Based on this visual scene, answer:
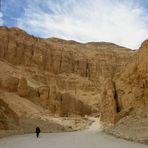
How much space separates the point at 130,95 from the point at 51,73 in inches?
3686

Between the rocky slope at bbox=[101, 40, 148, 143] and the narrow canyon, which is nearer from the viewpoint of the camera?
the rocky slope at bbox=[101, 40, 148, 143]

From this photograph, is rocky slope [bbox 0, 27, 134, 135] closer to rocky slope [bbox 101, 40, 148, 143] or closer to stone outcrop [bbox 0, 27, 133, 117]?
stone outcrop [bbox 0, 27, 133, 117]

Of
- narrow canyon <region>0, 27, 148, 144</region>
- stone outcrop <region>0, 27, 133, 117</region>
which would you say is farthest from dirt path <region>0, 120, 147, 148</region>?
stone outcrop <region>0, 27, 133, 117</region>

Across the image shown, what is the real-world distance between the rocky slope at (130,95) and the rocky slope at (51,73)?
15.2m

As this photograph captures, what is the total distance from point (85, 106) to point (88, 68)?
188ft

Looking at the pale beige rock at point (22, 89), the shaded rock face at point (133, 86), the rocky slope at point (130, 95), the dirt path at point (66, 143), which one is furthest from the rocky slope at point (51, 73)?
the dirt path at point (66, 143)

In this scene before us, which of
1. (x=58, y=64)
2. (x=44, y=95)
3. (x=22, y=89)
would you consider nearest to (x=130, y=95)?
(x=22, y=89)

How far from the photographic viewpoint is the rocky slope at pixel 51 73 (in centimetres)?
8962

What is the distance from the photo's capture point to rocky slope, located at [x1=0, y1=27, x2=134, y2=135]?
89625 millimetres

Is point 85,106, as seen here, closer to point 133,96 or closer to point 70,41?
point 133,96

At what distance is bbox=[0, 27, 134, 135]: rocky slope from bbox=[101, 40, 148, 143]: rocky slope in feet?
50.0

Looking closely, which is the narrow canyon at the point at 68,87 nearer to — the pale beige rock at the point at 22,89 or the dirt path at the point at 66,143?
the pale beige rock at the point at 22,89

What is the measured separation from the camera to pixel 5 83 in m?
88.0

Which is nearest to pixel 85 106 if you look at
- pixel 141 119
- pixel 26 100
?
pixel 26 100
